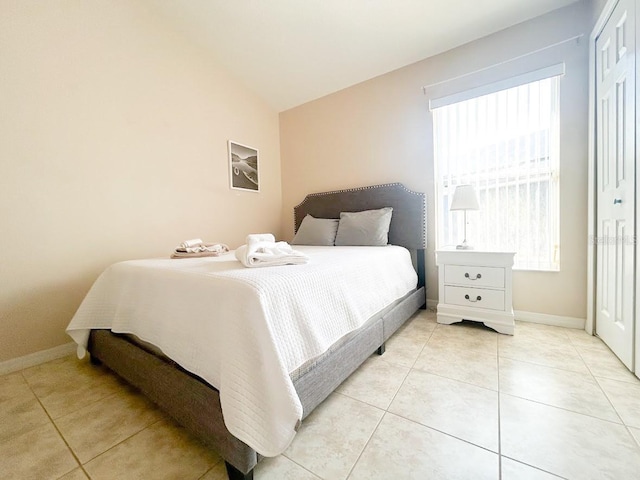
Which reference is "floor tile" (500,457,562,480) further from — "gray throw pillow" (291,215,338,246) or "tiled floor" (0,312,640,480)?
"gray throw pillow" (291,215,338,246)

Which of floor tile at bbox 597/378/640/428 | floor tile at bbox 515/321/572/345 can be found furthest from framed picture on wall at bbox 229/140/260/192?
floor tile at bbox 597/378/640/428

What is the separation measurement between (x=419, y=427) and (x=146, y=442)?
3.71 ft

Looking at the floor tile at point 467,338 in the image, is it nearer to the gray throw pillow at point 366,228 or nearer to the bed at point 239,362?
the bed at point 239,362

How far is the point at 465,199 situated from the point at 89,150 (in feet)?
9.65

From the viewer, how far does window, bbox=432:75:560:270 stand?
2094 mm

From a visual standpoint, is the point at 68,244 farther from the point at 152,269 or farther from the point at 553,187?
the point at 553,187

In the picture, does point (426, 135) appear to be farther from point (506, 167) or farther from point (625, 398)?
point (625, 398)

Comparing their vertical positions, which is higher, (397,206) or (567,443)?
(397,206)

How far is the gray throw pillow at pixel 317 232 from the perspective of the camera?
269cm

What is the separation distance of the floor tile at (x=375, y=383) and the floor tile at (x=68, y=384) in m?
1.30

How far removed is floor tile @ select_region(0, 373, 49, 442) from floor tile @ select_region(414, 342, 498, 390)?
1.94m

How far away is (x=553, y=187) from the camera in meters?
2.07

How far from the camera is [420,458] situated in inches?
37.1

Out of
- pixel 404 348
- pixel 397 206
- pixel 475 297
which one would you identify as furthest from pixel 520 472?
pixel 397 206
